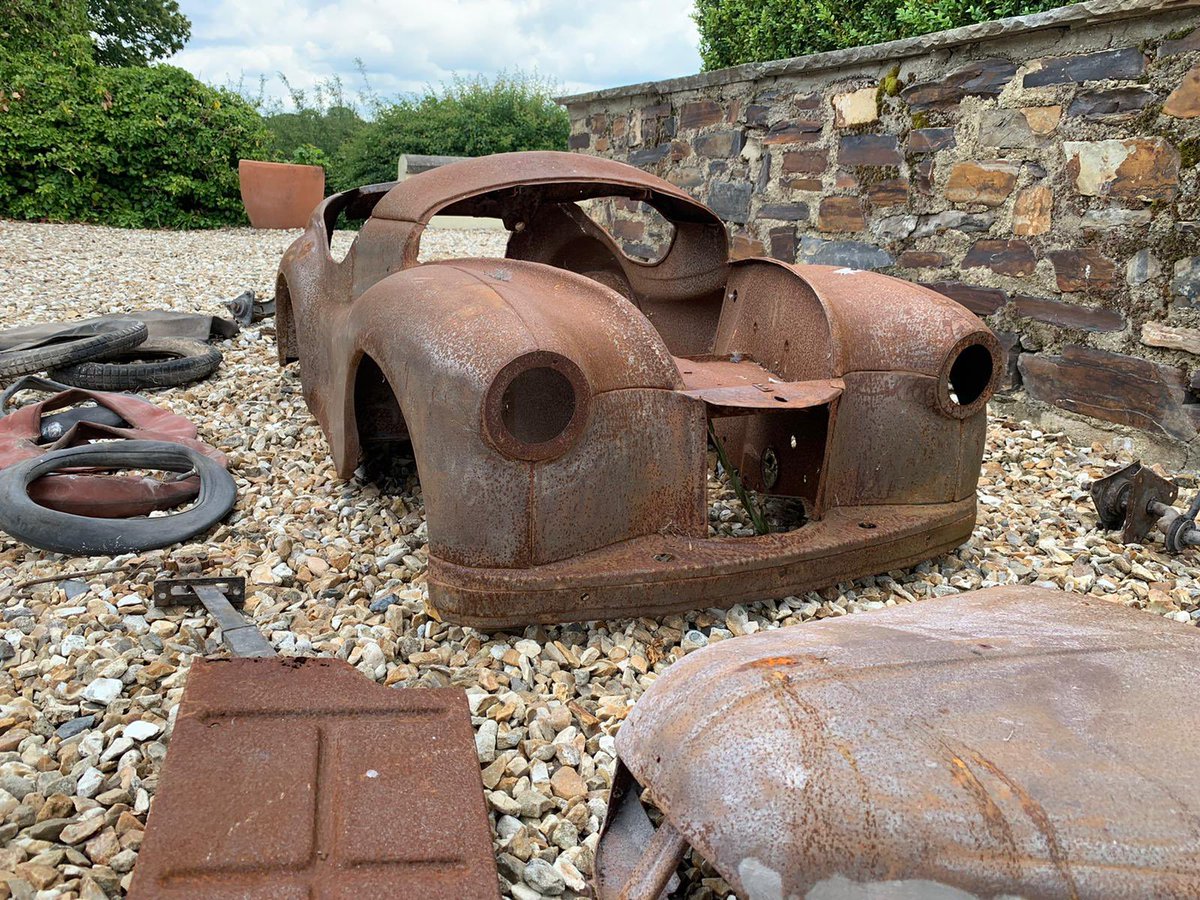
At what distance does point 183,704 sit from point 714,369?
1.73 m

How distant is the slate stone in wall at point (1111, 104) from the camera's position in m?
3.57

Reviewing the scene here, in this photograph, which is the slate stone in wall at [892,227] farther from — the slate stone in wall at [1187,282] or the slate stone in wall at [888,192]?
the slate stone in wall at [1187,282]

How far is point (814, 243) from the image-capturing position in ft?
16.5

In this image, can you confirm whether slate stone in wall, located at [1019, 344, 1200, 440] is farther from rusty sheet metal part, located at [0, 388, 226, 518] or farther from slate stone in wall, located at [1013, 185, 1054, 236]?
rusty sheet metal part, located at [0, 388, 226, 518]

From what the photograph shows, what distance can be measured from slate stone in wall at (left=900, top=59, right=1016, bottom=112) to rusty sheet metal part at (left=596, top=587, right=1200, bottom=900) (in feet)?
11.1

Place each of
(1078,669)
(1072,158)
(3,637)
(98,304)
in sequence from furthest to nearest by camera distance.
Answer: (98,304) < (1072,158) < (3,637) < (1078,669)

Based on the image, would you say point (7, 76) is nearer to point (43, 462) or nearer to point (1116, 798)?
point (43, 462)

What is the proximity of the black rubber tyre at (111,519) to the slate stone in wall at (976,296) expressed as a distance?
3219mm

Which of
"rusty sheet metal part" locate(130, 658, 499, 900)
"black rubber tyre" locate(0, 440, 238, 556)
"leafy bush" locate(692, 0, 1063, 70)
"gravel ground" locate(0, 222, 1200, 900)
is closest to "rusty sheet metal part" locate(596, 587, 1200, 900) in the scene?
"rusty sheet metal part" locate(130, 658, 499, 900)

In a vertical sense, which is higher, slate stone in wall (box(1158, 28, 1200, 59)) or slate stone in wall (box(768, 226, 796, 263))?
slate stone in wall (box(1158, 28, 1200, 59))

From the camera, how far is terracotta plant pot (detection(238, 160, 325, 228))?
1074 cm

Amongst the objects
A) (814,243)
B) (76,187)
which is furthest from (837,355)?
(76,187)

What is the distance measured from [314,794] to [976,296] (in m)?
3.83

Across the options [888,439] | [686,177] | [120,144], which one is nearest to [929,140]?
[686,177]
